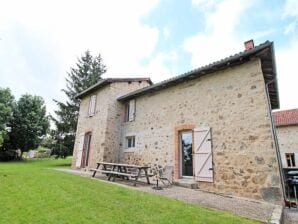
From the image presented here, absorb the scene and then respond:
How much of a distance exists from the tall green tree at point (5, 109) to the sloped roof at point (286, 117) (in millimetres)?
22334

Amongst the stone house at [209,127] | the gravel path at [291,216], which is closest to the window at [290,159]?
the stone house at [209,127]

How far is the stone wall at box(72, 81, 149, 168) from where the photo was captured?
11148 millimetres

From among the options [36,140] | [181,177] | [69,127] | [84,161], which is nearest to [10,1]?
[181,177]

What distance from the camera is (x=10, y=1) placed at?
4.74 metres

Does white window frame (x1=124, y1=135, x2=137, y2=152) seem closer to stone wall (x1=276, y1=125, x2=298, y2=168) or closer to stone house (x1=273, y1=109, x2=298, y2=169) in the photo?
stone house (x1=273, y1=109, x2=298, y2=169)

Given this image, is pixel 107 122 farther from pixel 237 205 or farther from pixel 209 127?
pixel 237 205

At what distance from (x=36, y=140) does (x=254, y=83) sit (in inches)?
772

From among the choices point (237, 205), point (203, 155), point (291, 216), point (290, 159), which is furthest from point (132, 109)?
point (290, 159)

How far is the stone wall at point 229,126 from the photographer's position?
6.00 metres

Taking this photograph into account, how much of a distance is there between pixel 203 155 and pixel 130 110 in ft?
17.4

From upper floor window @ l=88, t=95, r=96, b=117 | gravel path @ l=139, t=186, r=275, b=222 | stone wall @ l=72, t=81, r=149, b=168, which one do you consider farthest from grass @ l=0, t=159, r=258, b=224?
upper floor window @ l=88, t=95, r=96, b=117

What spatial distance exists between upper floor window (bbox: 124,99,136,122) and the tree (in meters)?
12.1

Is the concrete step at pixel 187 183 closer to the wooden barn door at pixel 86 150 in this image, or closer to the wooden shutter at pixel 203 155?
the wooden shutter at pixel 203 155

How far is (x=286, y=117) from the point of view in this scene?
16.4 m
